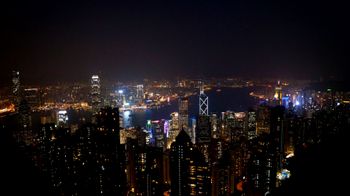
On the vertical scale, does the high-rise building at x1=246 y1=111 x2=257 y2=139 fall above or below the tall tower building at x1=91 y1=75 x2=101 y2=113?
below

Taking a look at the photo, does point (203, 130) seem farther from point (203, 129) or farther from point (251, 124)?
point (251, 124)

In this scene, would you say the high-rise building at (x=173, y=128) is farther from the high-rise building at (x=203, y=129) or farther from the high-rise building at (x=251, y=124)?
the high-rise building at (x=251, y=124)

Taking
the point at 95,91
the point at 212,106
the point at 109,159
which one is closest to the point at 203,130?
the point at 109,159

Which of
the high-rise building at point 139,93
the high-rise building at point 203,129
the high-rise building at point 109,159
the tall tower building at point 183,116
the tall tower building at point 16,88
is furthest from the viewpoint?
the high-rise building at point 139,93

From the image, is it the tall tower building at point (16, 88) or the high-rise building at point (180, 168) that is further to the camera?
the tall tower building at point (16, 88)

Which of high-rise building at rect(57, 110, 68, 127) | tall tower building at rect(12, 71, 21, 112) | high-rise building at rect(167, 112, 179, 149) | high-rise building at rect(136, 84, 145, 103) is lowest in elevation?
high-rise building at rect(167, 112, 179, 149)

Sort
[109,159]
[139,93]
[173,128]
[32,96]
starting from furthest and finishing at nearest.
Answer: [139,93] < [173,128] < [32,96] < [109,159]

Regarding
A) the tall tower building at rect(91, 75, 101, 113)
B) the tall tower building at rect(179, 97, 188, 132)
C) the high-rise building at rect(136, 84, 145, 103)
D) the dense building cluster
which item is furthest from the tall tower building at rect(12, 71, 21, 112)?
the high-rise building at rect(136, 84, 145, 103)

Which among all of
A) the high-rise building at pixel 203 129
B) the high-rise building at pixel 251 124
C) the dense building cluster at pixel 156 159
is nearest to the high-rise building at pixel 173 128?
the high-rise building at pixel 203 129

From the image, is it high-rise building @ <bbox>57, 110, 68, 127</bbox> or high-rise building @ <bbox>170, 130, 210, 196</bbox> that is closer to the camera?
high-rise building @ <bbox>170, 130, 210, 196</bbox>

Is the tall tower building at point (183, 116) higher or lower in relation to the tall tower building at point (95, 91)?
lower

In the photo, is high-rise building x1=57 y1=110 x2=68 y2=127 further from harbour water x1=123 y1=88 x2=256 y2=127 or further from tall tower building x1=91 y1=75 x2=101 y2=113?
harbour water x1=123 y1=88 x2=256 y2=127

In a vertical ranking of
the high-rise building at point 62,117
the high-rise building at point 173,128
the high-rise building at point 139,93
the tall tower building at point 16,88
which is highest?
the tall tower building at point 16,88
